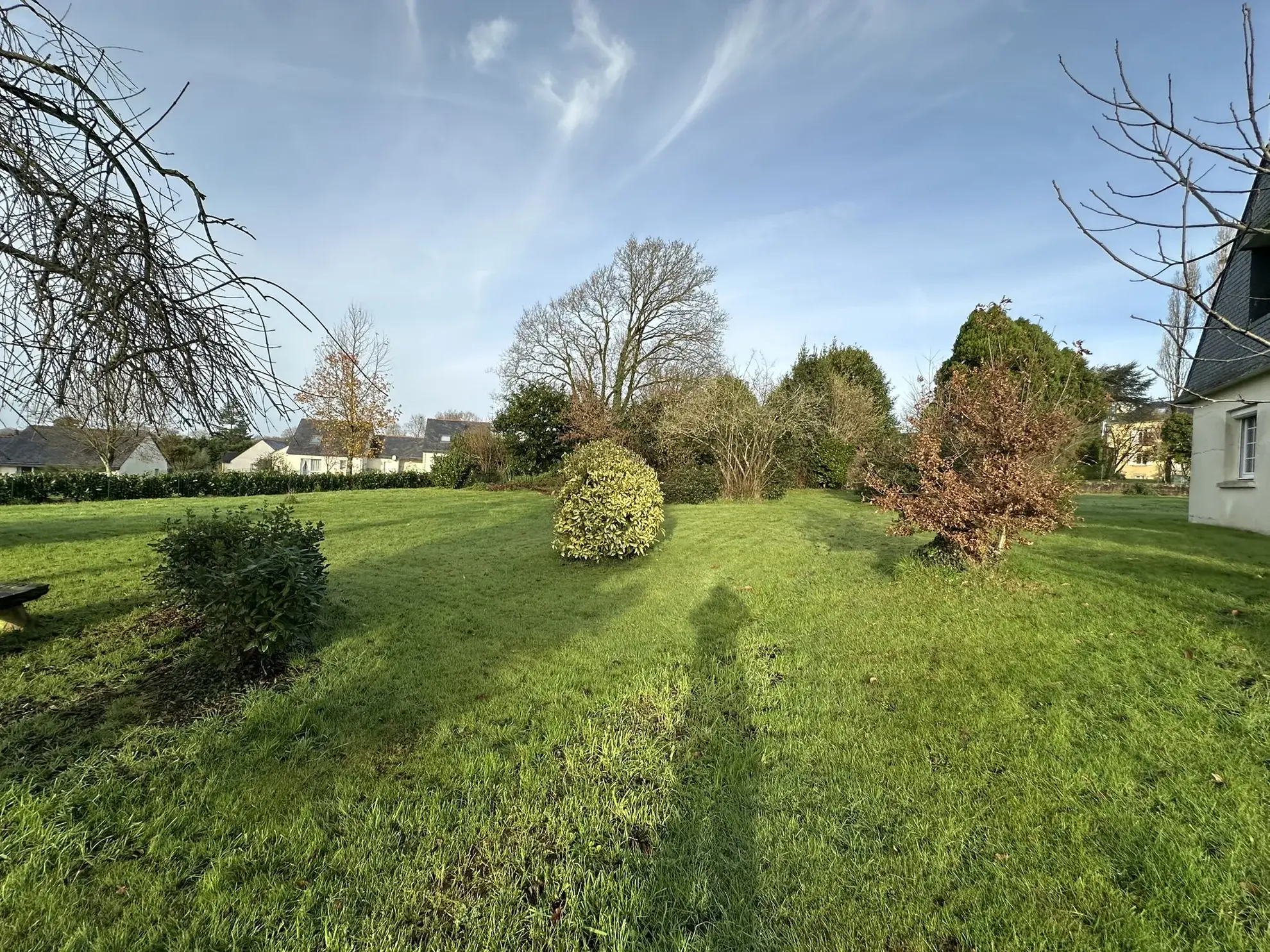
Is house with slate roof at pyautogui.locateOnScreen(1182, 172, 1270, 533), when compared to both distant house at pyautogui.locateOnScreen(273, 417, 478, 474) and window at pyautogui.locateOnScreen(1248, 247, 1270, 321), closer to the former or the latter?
window at pyautogui.locateOnScreen(1248, 247, 1270, 321)

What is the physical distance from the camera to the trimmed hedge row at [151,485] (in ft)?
57.6

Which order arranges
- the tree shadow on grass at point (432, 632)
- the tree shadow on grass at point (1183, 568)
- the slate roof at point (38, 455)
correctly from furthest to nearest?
the slate roof at point (38, 455)
the tree shadow on grass at point (1183, 568)
the tree shadow on grass at point (432, 632)

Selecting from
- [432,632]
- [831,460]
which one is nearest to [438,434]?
[831,460]

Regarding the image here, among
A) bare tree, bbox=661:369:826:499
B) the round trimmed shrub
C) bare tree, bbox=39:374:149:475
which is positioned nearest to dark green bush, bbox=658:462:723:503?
bare tree, bbox=661:369:826:499

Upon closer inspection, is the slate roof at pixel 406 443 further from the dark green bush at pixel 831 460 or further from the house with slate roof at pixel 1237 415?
the house with slate roof at pixel 1237 415

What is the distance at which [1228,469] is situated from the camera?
Result: 396 inches

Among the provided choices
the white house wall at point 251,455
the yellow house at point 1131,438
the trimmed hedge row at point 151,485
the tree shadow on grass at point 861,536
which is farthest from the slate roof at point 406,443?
the yellow house at point 1131,438

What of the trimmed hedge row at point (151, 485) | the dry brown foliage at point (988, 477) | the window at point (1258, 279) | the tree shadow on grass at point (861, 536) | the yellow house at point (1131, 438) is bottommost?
the tree shadow on grass at point (861, 536)

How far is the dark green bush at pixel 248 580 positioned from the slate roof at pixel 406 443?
145 feet

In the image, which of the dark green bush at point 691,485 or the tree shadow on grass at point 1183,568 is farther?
the dark green bush at point 691,485

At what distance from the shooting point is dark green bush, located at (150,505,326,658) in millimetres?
4027

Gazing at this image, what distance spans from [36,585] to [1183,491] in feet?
100

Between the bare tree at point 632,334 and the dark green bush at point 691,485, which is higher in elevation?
the bare tree at point 632,334

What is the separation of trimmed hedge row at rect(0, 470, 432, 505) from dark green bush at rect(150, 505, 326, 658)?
19.1 m
